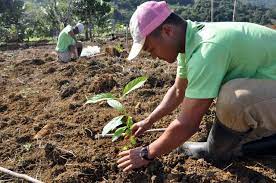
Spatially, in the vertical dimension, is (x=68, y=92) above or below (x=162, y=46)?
below

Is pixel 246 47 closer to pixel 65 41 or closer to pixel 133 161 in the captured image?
pixel 133 161

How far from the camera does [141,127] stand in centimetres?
269

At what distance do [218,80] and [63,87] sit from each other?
316cm

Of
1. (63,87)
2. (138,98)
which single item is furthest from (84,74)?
(138,98)

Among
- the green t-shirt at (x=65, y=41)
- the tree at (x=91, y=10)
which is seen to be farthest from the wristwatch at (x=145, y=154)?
the tree at (x=91, y=10)

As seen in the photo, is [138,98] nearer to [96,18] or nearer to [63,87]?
[63,87]

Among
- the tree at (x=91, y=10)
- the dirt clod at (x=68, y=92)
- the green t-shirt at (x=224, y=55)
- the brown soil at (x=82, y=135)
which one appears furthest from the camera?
the tree at (x=91, y=10)

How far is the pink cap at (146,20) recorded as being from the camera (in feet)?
6.70

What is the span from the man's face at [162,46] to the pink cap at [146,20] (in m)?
0.04

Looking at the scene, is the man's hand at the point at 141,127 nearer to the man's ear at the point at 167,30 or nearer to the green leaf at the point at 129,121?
the green leaf at the point at 129,121

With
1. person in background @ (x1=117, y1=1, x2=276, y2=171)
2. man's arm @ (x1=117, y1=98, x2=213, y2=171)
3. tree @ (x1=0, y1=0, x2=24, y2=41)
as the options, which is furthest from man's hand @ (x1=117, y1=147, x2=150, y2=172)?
tree @ (x1=0, y1=0, x2=24, y2=41)

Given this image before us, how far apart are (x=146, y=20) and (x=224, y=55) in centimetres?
43

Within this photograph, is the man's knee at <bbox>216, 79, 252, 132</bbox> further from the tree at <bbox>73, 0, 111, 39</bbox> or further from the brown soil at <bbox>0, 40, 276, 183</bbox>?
the tree at <bbox>73, 0, 111, 39</bbox>

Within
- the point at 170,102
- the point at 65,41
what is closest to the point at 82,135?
the point at 170,102
